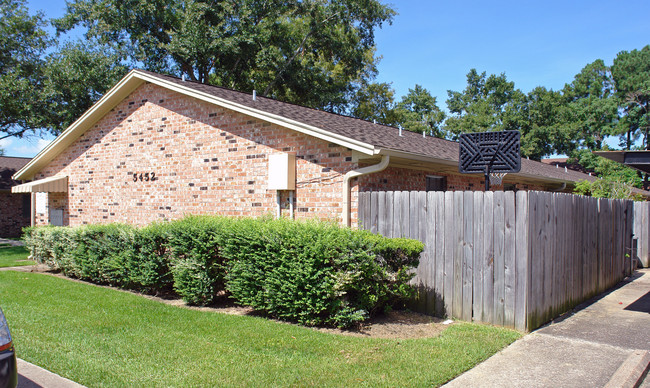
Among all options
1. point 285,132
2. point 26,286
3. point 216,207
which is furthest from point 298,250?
point 26,286

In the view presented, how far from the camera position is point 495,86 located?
45.8 meters

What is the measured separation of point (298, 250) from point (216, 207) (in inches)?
182

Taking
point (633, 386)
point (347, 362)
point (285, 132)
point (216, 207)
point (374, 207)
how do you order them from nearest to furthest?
1. point (633, 386)
2. point (347, 362)
3. point (374, 207)
4. point (285, 132)
5. point (216, 207)

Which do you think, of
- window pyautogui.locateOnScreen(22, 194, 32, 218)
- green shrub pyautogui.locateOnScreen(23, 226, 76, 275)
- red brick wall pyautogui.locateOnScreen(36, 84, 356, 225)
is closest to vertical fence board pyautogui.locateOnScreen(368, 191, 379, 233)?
red brick wall pyautogui.locateOnScreen(36, 84, 356, 225)

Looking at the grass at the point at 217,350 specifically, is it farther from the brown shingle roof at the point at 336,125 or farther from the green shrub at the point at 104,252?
the brown shingle roof at the point at 336,125

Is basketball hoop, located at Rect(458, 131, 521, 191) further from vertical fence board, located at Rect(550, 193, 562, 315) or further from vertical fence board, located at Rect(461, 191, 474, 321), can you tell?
vertical fence board, located at Rect(461, 191, 474, 321)

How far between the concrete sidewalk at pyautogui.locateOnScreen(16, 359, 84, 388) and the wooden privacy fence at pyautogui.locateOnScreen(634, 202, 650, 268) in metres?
15.3

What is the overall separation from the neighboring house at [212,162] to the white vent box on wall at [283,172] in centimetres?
2

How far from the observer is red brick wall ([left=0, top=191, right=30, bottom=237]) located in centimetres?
2570

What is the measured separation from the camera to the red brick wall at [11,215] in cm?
2570

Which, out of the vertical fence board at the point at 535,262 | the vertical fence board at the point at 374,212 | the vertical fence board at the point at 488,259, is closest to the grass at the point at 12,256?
the vertical fence board at the point at 374,212

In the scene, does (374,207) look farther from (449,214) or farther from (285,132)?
(285,132)

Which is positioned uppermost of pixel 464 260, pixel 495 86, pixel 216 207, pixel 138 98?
pixel 495 86

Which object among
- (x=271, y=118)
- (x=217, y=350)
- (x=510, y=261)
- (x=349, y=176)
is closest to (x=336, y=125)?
(x=271, y=118)
